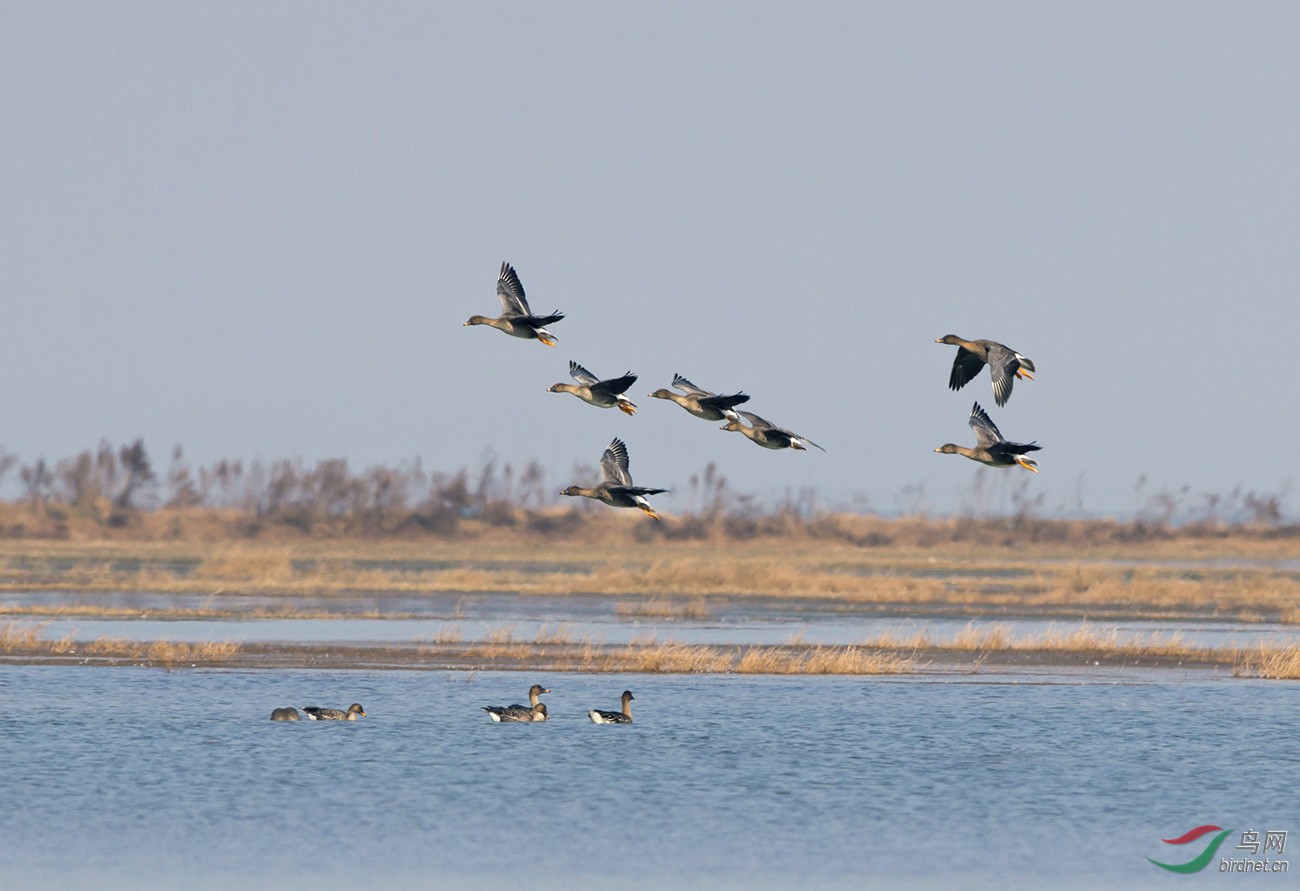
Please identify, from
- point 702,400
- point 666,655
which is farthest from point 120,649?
point 702,400

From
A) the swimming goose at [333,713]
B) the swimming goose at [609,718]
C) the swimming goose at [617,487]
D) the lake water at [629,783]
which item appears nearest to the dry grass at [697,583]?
the lake water at [629,783]

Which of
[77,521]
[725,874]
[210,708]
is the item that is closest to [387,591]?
[210,708]

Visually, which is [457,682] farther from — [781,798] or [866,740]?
[781,798]

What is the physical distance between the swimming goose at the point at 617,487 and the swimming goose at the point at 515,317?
5.57 feet

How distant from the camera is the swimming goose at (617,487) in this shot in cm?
1870

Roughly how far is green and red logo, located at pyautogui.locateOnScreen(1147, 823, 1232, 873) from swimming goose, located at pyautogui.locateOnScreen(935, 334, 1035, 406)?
4499 mm

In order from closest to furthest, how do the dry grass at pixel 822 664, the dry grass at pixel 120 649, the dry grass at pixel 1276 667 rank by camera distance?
the dry grass at pixel 822 664 → the dry grass at pixel 120 649 → the dry grass at pixel 1276 667

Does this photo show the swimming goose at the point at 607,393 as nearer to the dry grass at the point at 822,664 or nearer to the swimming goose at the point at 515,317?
the swimming goose at the point at 515,317

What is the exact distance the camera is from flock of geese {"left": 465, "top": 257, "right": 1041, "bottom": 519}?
17609mm

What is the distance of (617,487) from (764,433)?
176cm

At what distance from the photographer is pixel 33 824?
17.8m

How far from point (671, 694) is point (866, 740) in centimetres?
→ 523

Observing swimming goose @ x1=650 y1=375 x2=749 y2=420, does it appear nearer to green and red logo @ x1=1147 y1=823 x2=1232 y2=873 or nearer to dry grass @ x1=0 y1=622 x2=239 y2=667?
green and red logo @ x1=1147 y1=823 x2=1232 y2=873

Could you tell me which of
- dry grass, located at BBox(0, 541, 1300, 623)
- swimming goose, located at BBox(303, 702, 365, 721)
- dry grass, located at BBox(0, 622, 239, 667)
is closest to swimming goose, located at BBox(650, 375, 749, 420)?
swimming goose, located at BBox(303, 702, 365, 721)
